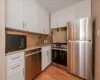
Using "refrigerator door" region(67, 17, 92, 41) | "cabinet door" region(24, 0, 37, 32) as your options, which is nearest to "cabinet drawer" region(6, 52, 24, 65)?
"cabinet door" region(24, 0, 37, 32)

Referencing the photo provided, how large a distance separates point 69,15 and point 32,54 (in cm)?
198

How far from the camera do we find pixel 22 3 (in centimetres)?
199

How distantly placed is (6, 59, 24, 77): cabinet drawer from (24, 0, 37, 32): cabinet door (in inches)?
39.6

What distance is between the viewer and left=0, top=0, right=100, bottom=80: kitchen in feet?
4.61

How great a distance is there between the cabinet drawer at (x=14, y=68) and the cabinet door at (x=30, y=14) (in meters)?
1.01

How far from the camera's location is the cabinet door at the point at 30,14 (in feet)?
7.14

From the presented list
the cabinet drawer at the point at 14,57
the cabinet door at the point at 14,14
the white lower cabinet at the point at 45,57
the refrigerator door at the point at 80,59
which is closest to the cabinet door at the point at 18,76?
the cabinet drawer at the point at 14,57

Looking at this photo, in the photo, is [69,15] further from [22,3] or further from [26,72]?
[26,72]

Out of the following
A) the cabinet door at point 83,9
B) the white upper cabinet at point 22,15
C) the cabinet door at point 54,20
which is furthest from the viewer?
the cabinet door at point 54,20

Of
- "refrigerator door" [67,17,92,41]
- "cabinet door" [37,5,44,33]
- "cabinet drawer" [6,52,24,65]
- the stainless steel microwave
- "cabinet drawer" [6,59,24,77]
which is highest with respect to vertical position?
"cabinet door" [37,5,44,33]

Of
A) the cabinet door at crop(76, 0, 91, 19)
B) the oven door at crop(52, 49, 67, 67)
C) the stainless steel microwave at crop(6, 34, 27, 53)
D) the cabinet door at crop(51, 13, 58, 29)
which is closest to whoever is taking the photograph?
the stainless steel microwave at crop(6, 34, 27, 53)

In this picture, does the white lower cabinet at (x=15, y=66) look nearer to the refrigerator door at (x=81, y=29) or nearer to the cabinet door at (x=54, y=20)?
the refrigerator door at (x=81, y=29)

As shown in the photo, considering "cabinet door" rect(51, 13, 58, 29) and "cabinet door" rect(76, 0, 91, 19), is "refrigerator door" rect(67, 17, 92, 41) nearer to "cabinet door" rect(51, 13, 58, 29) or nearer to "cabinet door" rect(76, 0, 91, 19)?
"cabinet door" rect(76, 0, 91, 19)

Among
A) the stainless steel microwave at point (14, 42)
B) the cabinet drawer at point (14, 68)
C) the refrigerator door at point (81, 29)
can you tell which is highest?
the refrigerator door at point (81, 29)
